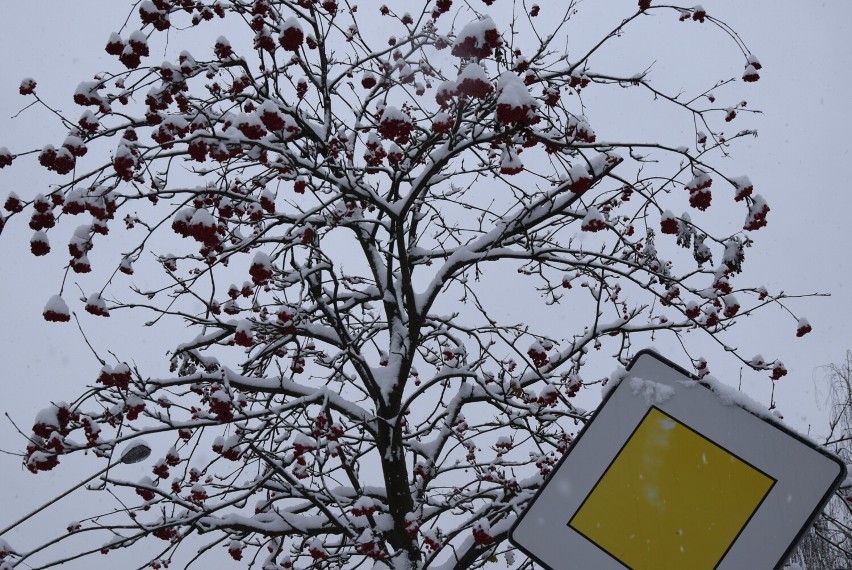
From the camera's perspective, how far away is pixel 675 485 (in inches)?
53.7

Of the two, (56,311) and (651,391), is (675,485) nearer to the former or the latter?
(651,391)

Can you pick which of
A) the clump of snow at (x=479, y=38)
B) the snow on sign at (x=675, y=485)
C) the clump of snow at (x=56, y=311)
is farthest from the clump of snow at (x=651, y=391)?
the clump of snow at (x=56, y=311)

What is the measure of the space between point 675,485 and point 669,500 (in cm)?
4

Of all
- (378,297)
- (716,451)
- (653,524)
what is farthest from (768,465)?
(378,297)

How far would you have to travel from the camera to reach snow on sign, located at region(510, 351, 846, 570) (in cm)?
130

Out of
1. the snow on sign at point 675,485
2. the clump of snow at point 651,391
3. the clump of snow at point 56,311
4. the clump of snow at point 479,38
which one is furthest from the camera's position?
the clump of snow at point 56,311

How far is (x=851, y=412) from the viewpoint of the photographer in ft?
38.2

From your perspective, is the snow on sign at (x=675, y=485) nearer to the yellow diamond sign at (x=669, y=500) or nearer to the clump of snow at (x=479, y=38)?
the yellow diamond sign at (x=669, y=500)

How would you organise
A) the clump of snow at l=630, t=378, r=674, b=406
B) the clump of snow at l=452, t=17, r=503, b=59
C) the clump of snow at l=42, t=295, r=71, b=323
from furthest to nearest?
the clump of snow at l=42, t=295, r=71, b=323
the clump of snow at l=452, t=17, r=503, b=59
the clump of snow at l=630, t=378, r=674, b=406

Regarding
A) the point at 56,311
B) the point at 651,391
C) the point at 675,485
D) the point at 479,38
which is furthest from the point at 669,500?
the point at 56,311

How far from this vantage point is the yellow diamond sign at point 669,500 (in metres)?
1.31

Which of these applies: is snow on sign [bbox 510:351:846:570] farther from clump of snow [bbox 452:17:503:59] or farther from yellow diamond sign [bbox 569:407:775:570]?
clump of snow [bbox 452:17:503:59]

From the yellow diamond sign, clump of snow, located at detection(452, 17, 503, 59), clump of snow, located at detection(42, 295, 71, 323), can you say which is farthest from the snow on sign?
clump of snow, located at detection(42, 295, 71, 323)

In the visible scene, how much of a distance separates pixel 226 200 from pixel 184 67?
1056mm
